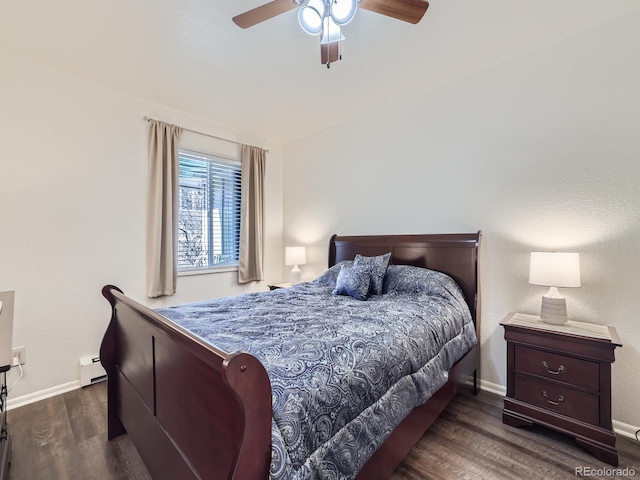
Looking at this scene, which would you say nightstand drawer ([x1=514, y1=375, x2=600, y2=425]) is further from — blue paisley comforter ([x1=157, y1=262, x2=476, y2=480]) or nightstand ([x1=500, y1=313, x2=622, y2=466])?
blue paisley comforter ([x1=157, y1=262, x2=476, y2=480])

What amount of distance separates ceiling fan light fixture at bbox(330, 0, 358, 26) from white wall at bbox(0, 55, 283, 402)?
2.26 metres

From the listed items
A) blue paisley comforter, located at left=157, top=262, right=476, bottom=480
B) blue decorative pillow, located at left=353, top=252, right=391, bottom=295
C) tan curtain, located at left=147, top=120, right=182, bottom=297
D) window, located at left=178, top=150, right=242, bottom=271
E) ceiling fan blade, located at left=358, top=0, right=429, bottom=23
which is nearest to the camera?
blue paisley comforter, located at left=157, top=262, right=476, bottom=480

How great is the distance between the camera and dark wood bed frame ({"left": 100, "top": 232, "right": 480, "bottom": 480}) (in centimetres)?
79

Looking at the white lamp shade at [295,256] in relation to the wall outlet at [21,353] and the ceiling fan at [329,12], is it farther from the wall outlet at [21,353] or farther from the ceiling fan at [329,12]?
the wall outlet at [21,353]

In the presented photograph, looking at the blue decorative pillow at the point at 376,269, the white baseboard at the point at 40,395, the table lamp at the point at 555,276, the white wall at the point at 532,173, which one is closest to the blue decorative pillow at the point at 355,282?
the blue decorative pillow at the point at 376,269

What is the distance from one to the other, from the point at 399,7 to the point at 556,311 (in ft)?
6.83

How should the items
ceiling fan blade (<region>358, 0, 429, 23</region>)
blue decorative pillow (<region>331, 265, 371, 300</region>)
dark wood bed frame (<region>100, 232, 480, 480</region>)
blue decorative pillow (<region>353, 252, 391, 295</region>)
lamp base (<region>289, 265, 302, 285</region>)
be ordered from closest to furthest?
dark wood bed frame (<region>100, 232, 480, 480</region>) < ceiling fan blade (<region>358, 0, 429, 23</region>) < blue decorative pillow (<region>331, 265, 371, 300</region>) < blue decorative pillow (<region>353, 252, 391, 295</region>) < lamp base (<region>289, 265, 302, 285</region>)

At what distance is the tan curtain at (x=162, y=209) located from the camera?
119 inches

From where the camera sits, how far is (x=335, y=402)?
3.57 feet

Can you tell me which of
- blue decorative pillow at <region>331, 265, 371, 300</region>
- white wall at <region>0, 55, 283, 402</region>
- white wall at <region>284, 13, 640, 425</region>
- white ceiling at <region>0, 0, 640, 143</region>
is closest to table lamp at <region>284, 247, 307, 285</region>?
white wall at <region>284, 13, 640, 425</region>

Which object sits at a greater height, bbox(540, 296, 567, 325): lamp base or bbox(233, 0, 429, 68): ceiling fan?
bbox(233, 0, 429, 68): ceiling fan

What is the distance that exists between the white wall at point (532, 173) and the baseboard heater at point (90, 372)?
114 inches

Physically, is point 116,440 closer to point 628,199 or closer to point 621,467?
point 621,467

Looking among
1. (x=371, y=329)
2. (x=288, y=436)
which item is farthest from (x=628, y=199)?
(x=288, y=436)
